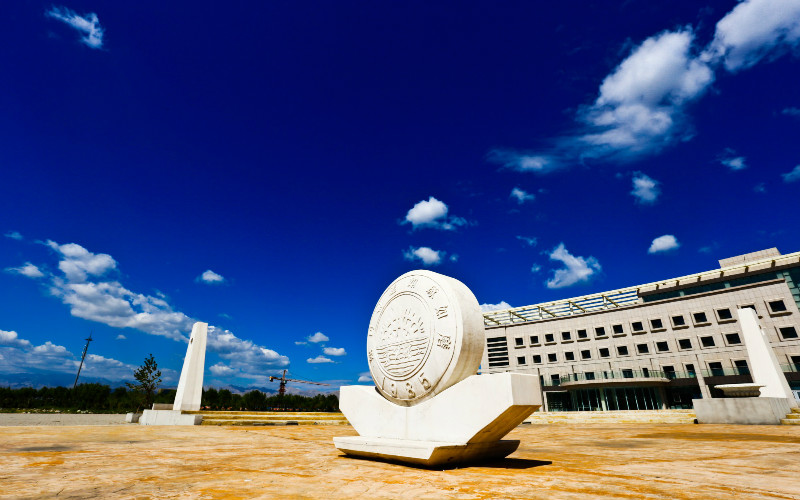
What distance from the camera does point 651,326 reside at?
132 ft

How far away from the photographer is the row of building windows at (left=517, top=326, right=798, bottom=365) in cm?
3359

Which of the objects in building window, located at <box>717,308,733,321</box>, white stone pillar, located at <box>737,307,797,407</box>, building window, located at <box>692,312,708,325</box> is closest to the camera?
white stone pillar, located at <box>737,307,797,407</box>

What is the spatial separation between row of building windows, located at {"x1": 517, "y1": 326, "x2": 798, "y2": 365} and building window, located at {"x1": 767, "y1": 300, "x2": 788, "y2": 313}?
5.17 ft

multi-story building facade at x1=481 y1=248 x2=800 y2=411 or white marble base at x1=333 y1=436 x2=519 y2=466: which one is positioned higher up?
multi-story building facade at x1=481 y1=248 x2=800 y2=411

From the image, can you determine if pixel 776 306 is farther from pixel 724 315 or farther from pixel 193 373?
pixel 193 373

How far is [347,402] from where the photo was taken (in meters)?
8.64

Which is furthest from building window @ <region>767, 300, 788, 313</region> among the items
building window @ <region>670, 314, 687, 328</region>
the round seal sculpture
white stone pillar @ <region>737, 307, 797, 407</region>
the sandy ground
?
the sandy ground

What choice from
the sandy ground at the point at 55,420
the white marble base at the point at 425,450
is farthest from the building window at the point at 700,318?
the sandy ground at the point at 55,420

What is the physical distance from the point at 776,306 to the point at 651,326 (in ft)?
33.4

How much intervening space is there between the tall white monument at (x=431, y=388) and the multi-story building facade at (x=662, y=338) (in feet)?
129

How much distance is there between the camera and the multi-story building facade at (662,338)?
34.5 m

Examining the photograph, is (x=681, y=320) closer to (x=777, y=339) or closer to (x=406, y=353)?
(x=777, y=339)

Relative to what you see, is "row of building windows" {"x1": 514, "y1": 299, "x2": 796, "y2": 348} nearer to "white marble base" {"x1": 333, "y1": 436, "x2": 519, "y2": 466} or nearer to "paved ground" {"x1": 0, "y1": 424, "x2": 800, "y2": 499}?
"paved ground" {"x1": 0, "y1": 424, "x2": 800, "y2": 499}

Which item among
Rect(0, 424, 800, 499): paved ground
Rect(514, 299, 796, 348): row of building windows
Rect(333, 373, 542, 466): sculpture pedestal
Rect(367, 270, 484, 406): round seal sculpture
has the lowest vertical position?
Rect(0, 424, 800, 499): paved ground
